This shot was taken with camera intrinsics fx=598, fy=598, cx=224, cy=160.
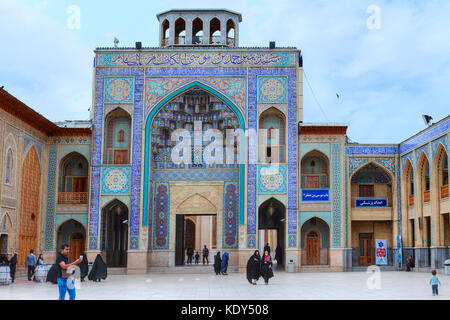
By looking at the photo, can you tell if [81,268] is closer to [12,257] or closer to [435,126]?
[12,257]

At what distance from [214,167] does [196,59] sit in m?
3.99

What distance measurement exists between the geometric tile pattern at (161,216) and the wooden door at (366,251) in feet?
24.3

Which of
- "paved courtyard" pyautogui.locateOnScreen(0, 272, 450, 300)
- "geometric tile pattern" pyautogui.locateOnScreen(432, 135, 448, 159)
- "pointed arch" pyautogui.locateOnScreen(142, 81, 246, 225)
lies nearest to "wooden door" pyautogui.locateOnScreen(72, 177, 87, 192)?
"pointed arch" pyautogui.locateOnScreen(142, 81, 246, 225)

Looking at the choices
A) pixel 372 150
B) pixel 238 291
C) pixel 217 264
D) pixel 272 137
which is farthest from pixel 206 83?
pixel 238 291

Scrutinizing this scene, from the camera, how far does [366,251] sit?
22812mm

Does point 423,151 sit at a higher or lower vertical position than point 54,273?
higher

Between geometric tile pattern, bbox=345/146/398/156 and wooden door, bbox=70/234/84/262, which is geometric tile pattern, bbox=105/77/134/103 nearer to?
wooden door, bbox=70/234/84/262

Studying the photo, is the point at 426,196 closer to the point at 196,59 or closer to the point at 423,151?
the point at 423,151

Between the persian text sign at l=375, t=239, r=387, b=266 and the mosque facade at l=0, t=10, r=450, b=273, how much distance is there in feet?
0.12

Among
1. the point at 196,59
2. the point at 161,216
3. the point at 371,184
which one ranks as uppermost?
the point at 196,59

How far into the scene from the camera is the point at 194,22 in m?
22.5

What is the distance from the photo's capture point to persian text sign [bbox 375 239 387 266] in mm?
22419

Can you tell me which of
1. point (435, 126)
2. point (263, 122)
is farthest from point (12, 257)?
point (435, 126)
